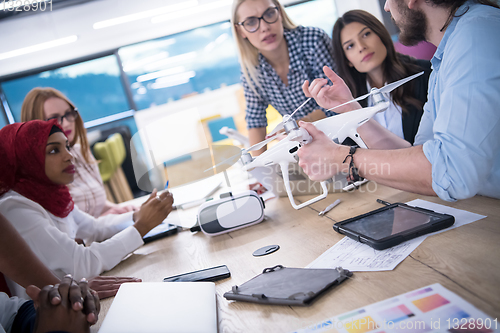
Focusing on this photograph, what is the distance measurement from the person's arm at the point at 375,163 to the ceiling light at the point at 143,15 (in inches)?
210

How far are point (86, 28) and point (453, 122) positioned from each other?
588cm

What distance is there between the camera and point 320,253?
90 cm

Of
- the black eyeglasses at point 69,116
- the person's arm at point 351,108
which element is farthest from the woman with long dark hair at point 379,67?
the black eyeglasses at point 69,116

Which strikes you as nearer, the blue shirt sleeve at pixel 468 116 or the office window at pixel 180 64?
the blue shirt sleeve at pixel 468 116

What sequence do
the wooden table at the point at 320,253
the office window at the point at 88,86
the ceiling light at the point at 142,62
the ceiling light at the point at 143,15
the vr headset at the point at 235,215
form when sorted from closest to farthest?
the wooden table at the point at 320,253 < the vr headset at the point at 235,215 < the ceiling light at the point at 143,15 < the office window at the point at 88,86 < the ceiling light at the point at 142,62

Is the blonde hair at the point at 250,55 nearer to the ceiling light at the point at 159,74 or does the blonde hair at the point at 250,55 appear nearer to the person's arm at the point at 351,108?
the person's arm at the point at 351,108

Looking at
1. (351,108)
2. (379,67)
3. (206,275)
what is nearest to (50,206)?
(206,275)

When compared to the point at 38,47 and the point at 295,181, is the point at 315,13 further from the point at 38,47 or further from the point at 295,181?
the point at 295,181

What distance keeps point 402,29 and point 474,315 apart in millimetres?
845

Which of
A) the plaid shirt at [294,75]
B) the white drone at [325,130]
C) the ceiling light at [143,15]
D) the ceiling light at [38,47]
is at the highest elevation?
the ceiling light at [143,15]

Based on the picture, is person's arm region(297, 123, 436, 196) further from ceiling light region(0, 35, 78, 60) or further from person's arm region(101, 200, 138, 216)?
ceiling light region(0, 35, 78, 60)

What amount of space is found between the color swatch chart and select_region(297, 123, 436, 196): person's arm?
0.32 metres

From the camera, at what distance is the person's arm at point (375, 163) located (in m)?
0.87

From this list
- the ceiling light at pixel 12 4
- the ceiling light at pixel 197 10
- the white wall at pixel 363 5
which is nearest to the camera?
the ceiling light at pixel 12 4
